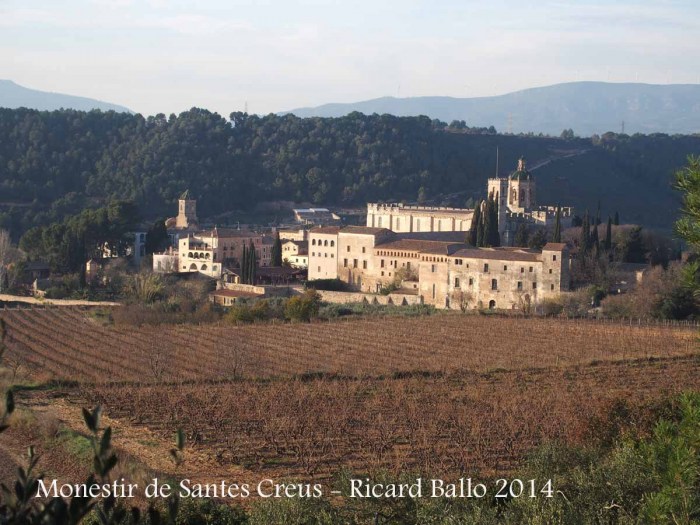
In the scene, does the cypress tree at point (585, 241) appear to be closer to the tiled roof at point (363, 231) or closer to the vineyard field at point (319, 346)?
the vineyard field at point (319, 346)

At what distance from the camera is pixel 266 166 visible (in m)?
83.3

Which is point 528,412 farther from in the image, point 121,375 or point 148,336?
point 148,336

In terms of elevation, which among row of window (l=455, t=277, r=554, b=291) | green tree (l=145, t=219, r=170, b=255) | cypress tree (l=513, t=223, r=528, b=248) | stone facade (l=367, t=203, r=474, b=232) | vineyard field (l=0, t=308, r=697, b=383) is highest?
stone facade (l=367, t=203, r=474, b=232)

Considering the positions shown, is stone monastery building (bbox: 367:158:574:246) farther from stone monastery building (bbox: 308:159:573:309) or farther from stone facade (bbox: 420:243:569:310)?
stone facade (bbox: 420:243:569:310)

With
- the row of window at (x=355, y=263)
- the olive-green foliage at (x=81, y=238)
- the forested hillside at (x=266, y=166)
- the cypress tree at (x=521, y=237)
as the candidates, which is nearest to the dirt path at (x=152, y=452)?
the row of window at (x=355, y=263)

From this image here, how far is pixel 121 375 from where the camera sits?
982 inches

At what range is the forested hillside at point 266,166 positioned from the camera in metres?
73.8

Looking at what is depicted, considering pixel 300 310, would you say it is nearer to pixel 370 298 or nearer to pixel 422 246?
pixel 370 298

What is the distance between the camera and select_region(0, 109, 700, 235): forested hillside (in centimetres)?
7381

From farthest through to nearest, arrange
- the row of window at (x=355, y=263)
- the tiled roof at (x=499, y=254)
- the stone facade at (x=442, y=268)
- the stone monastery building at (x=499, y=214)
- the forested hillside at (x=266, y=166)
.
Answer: the forested hillside at (x=266, y=166), the stone monastery building at (x=499, y=214), the row of window at (x=355, y=263), the tiled roof at (x=499, y=254), the stone facade at (x=442, y=268)

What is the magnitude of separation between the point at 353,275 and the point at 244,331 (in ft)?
45.4

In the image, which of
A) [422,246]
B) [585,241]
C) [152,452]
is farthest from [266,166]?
[152,452]

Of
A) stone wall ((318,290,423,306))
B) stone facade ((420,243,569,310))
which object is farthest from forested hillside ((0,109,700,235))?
stone facade ((420,243,569,310))

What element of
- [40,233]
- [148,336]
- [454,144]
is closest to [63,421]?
[148,336]
